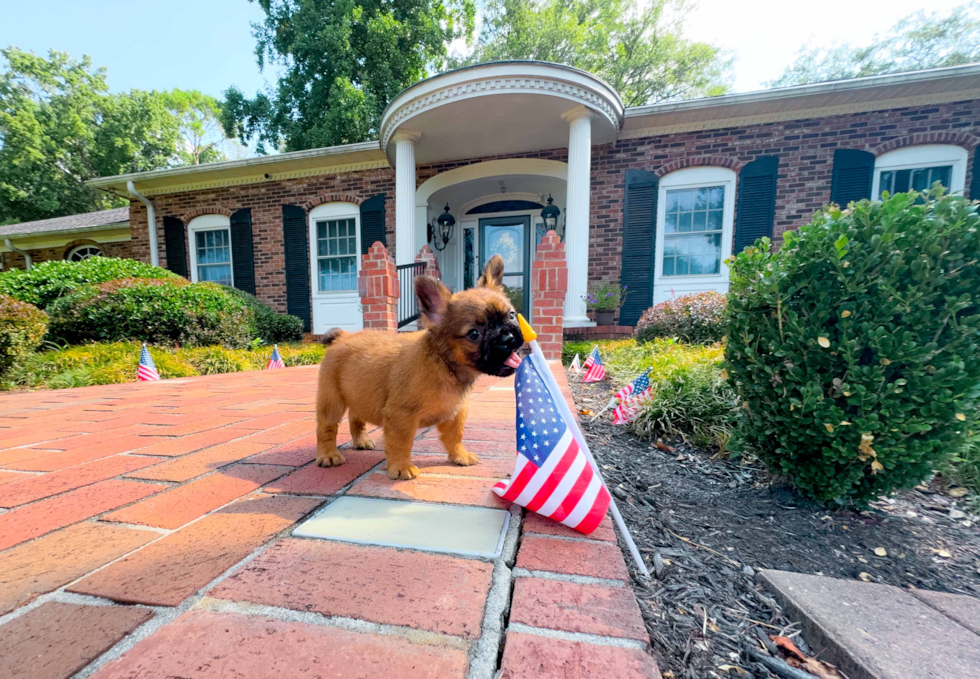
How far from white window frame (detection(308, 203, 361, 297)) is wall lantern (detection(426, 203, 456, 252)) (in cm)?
195

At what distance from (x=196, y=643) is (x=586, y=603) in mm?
872

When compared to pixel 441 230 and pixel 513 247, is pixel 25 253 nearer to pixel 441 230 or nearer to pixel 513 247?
pixel 441 230

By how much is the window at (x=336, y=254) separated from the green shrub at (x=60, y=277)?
3312mm

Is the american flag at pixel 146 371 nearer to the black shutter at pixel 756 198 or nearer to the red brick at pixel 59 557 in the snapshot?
the red brick at pixel 59 557

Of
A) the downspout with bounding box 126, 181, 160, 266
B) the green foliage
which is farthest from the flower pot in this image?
the downspout with bounding box 126, 181, 160, 266

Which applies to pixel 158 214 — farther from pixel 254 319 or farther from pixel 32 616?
pixel 32 616

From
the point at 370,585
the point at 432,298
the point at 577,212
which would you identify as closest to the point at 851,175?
the point at 577,212

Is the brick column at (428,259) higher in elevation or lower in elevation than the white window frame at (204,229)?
lower

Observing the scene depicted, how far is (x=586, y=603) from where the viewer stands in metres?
0.98

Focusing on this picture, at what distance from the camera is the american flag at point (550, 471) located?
1331mm

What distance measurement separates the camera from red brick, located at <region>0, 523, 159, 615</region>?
989 millimetres

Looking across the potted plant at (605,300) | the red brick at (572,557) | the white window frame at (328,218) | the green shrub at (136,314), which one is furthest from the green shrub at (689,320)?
the green shrub at (136,314)

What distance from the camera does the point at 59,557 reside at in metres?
1.13

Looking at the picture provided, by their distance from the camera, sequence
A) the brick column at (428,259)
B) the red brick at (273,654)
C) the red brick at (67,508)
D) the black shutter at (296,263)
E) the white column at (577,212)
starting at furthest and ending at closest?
the black shutter at (296,263) → the brick column at (428,259) → the white column at (577,212) → the red brick at (67,508) → the red brick at (273,654)
